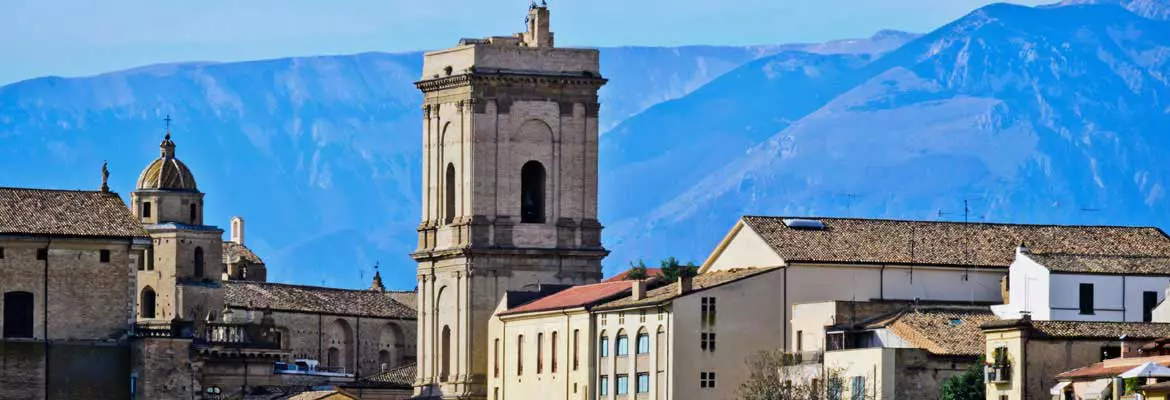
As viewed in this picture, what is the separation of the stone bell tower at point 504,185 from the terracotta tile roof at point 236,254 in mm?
44712

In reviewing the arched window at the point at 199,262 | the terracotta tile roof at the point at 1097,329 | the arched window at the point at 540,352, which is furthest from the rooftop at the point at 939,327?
the arched window at the point at 199,262

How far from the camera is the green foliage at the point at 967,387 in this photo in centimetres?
8594

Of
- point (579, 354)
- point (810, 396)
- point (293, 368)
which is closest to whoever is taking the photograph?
point (810, 396)

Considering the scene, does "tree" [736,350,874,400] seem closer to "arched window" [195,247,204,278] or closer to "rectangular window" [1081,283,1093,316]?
A: "rectangular window" [1081,283,1093,316]

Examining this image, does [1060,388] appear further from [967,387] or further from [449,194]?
[449,194]

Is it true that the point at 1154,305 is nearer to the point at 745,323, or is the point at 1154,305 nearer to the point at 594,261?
the point at 745,323

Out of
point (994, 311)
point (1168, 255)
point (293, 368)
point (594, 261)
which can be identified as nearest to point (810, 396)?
point (994, 311)

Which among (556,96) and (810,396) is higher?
(556,96)

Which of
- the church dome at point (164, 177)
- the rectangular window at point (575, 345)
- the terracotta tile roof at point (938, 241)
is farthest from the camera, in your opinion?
the church dome at point (164, 177)

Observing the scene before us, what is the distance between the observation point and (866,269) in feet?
326

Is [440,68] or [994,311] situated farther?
[440,68]

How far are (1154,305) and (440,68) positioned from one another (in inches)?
1404

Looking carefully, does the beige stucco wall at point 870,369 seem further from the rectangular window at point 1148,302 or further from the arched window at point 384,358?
the arched window at point 384,358

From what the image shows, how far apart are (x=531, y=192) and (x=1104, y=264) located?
31.3m
